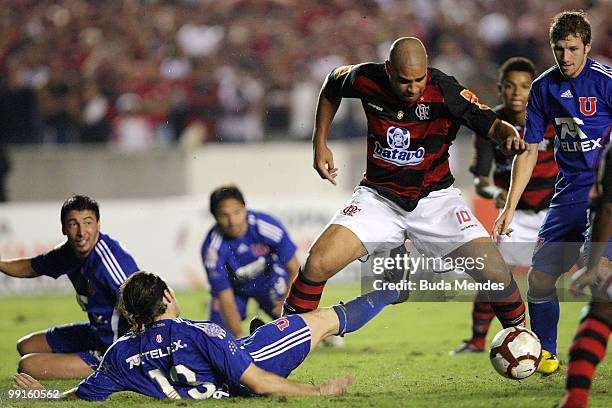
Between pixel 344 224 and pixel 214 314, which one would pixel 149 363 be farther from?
pixel 214 314

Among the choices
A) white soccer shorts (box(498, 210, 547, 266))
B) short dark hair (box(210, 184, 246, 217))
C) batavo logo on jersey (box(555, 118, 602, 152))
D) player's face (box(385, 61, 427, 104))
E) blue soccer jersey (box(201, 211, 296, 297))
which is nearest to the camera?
player's face (box(385, 61, 427, 104))

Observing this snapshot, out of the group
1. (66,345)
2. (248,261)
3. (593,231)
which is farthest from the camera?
(248,261)

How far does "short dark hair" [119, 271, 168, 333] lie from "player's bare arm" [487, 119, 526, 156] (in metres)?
2.05

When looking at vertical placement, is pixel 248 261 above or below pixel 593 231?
below

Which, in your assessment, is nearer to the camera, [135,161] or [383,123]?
[383,123]

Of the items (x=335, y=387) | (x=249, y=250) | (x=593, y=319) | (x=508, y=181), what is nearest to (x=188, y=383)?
(x=335, y=387)

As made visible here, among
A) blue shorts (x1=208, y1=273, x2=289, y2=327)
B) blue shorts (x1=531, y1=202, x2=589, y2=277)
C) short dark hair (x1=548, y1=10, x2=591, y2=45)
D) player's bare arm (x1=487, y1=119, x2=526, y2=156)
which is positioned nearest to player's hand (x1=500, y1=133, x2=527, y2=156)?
player's bare arm (x1=487, y1=119, x2=526, y2=156)

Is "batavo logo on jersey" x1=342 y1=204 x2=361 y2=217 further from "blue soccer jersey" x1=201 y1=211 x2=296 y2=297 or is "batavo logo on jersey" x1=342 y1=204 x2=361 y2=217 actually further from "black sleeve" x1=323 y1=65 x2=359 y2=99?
"blue soccer jersey" x1=201 y1=211 x2=296 y2=297

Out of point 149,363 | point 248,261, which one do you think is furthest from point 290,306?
point 248,261

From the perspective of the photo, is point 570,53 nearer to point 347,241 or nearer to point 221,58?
point 347,241

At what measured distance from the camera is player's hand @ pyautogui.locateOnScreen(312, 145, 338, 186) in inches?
240

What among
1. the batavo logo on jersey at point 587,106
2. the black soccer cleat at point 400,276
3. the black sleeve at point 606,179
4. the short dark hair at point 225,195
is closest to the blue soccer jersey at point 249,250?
the short dark hair at point 225,195

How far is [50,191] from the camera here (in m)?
13.3

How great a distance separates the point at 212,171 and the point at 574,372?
9.05m
